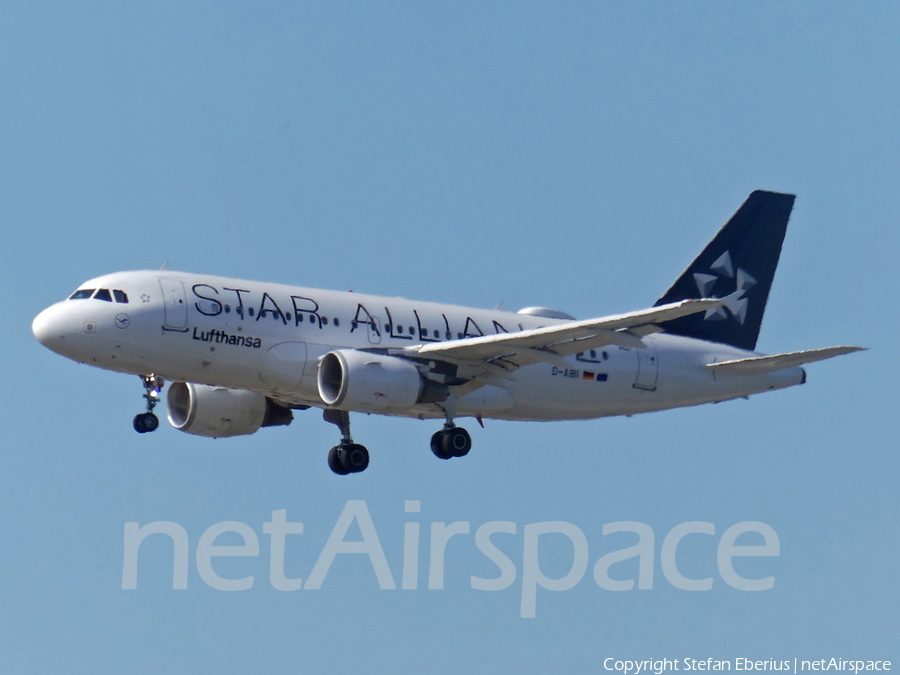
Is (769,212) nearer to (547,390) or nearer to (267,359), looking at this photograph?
(547,390)

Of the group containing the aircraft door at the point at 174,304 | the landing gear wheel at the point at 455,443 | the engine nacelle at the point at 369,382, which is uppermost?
the aircraft door at the point at 174,304

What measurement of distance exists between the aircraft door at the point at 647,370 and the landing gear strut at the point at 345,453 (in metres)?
8.62

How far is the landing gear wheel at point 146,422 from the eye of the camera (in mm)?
43719

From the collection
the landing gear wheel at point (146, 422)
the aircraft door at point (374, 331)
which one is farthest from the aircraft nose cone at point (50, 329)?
the aircraft door at point (374, 331)

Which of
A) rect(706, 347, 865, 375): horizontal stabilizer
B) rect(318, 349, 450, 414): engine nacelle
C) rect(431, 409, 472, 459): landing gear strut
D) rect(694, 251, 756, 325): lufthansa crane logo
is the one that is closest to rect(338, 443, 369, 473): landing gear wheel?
→ rect(431, 409, 472, 459): landing gear strut

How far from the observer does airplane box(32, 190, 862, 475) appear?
4059cm

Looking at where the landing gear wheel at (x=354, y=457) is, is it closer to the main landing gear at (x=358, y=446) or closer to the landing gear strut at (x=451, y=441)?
the main landing gear at (x=358, y=446)

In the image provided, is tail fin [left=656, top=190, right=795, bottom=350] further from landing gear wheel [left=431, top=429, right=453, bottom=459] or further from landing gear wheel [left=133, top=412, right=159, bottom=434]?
landing gear wheel [left=133, top=412, right=159, bottom=434]

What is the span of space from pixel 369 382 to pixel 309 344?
7.39ft

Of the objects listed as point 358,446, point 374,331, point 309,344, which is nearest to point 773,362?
point 374,331

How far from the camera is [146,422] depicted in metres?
43.7

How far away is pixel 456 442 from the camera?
43438 millimetres

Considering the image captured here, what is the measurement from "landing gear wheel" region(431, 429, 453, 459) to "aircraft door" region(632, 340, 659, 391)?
21.9 ft

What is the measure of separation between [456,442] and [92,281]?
11007mm
